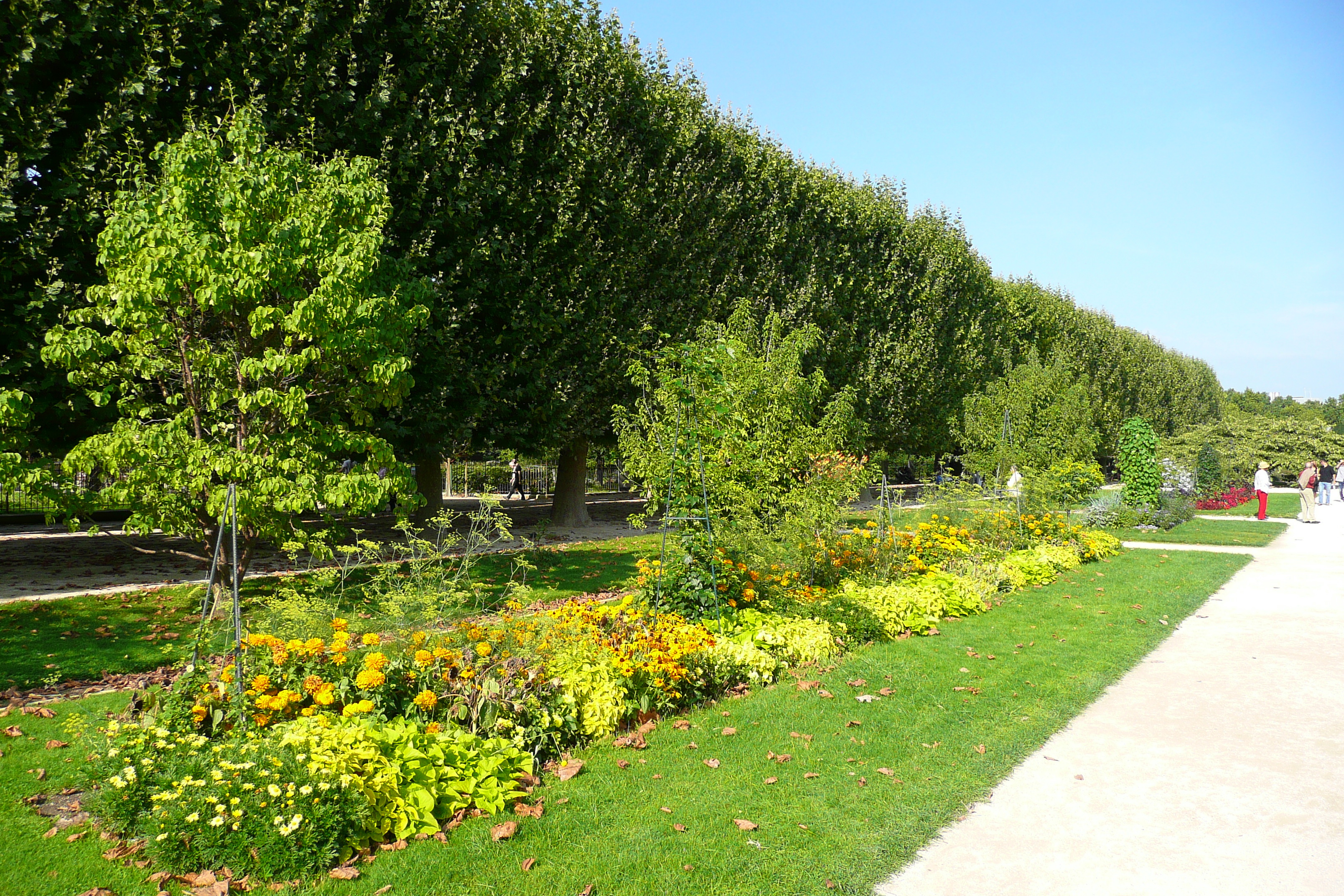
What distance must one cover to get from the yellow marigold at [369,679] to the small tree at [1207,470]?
95.6ft

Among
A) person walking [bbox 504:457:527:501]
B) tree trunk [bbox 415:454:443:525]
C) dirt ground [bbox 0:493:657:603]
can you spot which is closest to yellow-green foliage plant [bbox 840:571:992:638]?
dirt ground [bbox 0:493:657:603]

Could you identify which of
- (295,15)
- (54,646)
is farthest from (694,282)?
(54,646)

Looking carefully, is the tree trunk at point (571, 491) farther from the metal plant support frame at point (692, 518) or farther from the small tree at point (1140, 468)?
the small tree at point (1140, 468)

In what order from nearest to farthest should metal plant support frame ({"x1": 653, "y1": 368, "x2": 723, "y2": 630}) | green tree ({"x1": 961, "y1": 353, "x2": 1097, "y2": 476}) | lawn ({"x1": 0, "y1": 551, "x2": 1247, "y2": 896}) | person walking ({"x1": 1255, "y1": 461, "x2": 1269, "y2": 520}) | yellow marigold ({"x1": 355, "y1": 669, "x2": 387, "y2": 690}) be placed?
lawn ({"x1": 0, "y1": 551, "x2": 1247, "y2": 896}) → yellow marigold ({"x1": 355, "y1": 669, "x2": 387, "y2": 690}) → metal plant support frame ({"x1": 653, "y1": 368, "x2": 723, "y2": 630}) → green tree ({"x1": 961, "y1": 353, "x2": 1097, "y2": 476}) → person walking ({"x1": 1255, "y1": 461, "x2": 1269, "y2": 520})

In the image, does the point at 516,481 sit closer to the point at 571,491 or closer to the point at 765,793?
the point at 571,491

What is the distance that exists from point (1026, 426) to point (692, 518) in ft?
38.5

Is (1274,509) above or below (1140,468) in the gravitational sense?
below

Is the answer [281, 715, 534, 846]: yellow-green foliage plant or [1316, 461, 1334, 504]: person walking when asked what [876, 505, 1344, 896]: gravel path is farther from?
[1316, 461, 1334, 504]: person walking

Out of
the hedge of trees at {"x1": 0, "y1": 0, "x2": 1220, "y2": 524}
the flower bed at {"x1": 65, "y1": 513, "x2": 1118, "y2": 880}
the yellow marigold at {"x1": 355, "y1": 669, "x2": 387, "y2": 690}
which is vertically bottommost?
the flower bed at {"x1": 65, "y1": 513, "x2": 1118, "y2": 880}

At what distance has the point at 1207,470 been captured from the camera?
90.9 ft

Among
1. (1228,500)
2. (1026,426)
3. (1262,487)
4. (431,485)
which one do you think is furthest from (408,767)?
(1228,500)

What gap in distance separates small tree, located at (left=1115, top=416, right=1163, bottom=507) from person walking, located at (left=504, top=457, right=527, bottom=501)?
18.0 m

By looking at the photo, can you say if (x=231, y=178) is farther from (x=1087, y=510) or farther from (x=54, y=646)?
(x=1087, y=510)

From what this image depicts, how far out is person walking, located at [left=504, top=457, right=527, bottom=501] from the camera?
1137 inches
